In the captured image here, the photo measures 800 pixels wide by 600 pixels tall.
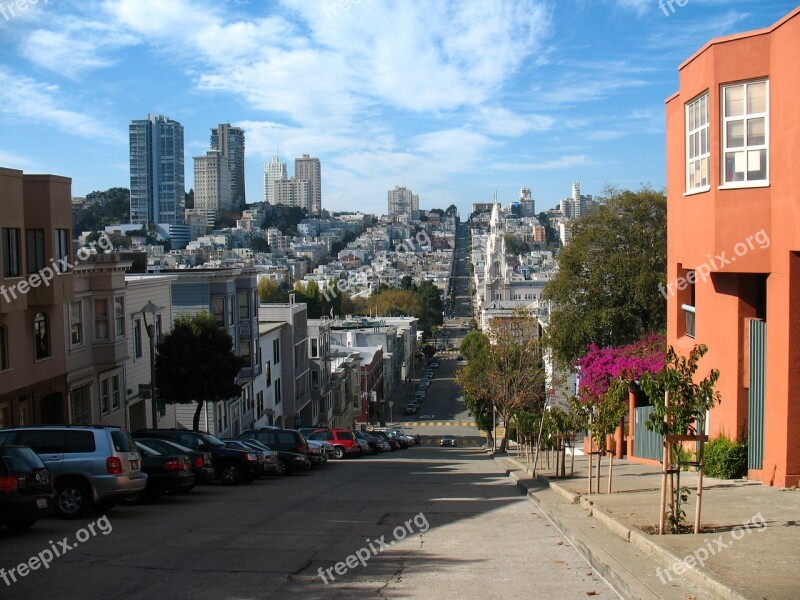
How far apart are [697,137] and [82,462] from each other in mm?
13019

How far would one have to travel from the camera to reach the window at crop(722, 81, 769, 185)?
15.3m

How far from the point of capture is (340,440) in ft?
126

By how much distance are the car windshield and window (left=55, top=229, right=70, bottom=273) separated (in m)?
14.3

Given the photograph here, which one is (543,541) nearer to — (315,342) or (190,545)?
(190,545)

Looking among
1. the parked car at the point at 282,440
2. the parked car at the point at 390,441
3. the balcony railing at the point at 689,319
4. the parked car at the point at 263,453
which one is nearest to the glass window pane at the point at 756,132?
the balcony railing at the point at 689,319

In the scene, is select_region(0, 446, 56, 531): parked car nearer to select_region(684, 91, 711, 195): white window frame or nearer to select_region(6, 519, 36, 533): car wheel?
select_region(6, 519, 36, 533): car wheel

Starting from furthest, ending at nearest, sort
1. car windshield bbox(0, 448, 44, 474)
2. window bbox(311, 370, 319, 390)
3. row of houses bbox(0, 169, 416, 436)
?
window bbox(311, 370, 319, 390) → row of houses bbox(0, 169, 416, 436) → car windshield bbox(0, 448, 44, 474)

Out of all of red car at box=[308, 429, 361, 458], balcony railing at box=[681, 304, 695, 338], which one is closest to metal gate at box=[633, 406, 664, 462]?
balcony railing at box=[681, 304, 695, 338]

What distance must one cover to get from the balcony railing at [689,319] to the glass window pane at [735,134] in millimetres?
6583

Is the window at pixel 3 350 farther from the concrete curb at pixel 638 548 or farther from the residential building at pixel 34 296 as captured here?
the concrete curb at pixel 638 548

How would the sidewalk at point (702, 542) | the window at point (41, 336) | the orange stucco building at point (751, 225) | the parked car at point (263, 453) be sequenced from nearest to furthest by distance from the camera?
the sidewalk at point (702, 542), the orange stucco building at point (751, 225), the parked car at point (263, 453), the window at point (41, 336)

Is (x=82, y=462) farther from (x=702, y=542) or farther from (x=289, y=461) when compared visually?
(x=289, y=461)

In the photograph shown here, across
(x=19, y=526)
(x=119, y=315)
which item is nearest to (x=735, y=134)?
(x=19, y=526)

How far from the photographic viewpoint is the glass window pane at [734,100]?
51.1ft
